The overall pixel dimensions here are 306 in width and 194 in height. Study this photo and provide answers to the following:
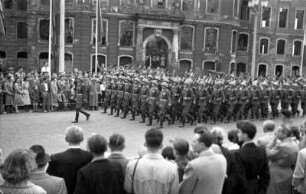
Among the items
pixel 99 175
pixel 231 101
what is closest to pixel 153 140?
pixel 99 175

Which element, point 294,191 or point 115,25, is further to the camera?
point 115,25

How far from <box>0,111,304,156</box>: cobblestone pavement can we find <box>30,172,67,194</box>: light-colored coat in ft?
22.2

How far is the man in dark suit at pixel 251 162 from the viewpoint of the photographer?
584 cm

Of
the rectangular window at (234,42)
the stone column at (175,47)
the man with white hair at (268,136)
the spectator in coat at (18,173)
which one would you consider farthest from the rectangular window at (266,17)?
the spectator in coat at (18,173)

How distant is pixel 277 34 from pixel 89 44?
22.7 m

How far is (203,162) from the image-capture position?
4910mm

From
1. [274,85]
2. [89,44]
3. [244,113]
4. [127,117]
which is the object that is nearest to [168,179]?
[127,117]

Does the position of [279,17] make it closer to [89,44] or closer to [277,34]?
[277,34]

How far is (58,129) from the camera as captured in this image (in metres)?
15.5

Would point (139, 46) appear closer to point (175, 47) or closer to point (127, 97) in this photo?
point (175, 47)

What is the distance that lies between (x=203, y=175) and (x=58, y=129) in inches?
449

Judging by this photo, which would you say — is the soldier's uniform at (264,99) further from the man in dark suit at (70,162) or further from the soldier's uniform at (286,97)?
the man in dark suit at (70,162)

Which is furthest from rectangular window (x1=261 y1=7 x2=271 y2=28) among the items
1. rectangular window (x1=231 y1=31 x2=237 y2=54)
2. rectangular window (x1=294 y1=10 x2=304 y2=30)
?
rectangular window (x1=231 y1=31 x2=237 y2=54)

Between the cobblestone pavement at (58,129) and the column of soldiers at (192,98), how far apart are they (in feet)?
2.06
